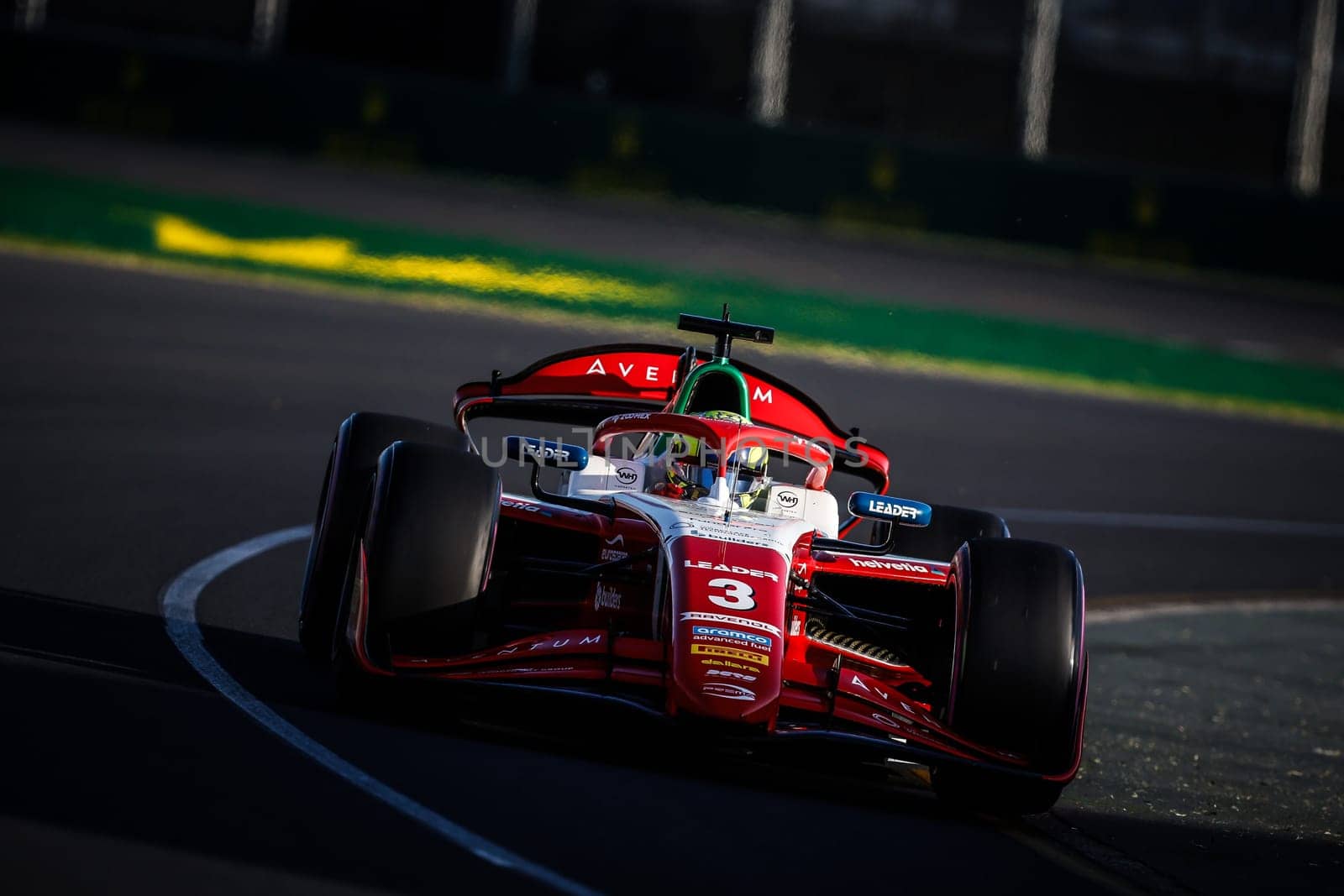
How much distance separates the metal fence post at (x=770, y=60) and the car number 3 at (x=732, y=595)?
22995 millimetres

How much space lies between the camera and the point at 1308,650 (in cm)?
1157

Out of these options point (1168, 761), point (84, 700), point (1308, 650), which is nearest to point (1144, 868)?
point (1168, 761)

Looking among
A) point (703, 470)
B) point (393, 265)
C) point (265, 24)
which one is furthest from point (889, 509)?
point (265, 24)

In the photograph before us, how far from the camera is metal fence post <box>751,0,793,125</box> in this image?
29.7 metres

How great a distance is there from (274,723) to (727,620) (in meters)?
1.48

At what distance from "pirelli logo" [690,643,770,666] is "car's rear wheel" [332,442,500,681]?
33.1 inches

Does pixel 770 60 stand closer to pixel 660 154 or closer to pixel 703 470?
pixel 660 154

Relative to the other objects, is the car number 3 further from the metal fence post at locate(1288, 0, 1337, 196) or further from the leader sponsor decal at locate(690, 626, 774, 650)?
the metal fence post at locate(1288, 0, 1337, 196)

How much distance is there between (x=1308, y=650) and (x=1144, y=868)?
5815mm

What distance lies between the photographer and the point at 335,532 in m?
7.59

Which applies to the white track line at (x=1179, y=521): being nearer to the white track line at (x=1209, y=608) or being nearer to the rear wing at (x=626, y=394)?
the white track line at (x=1209, y=608)

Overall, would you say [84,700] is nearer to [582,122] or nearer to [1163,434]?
[1163,434]

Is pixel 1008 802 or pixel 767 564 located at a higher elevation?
pixel 767 564

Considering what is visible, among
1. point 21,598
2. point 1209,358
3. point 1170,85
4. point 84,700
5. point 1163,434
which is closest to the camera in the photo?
point 84,700
